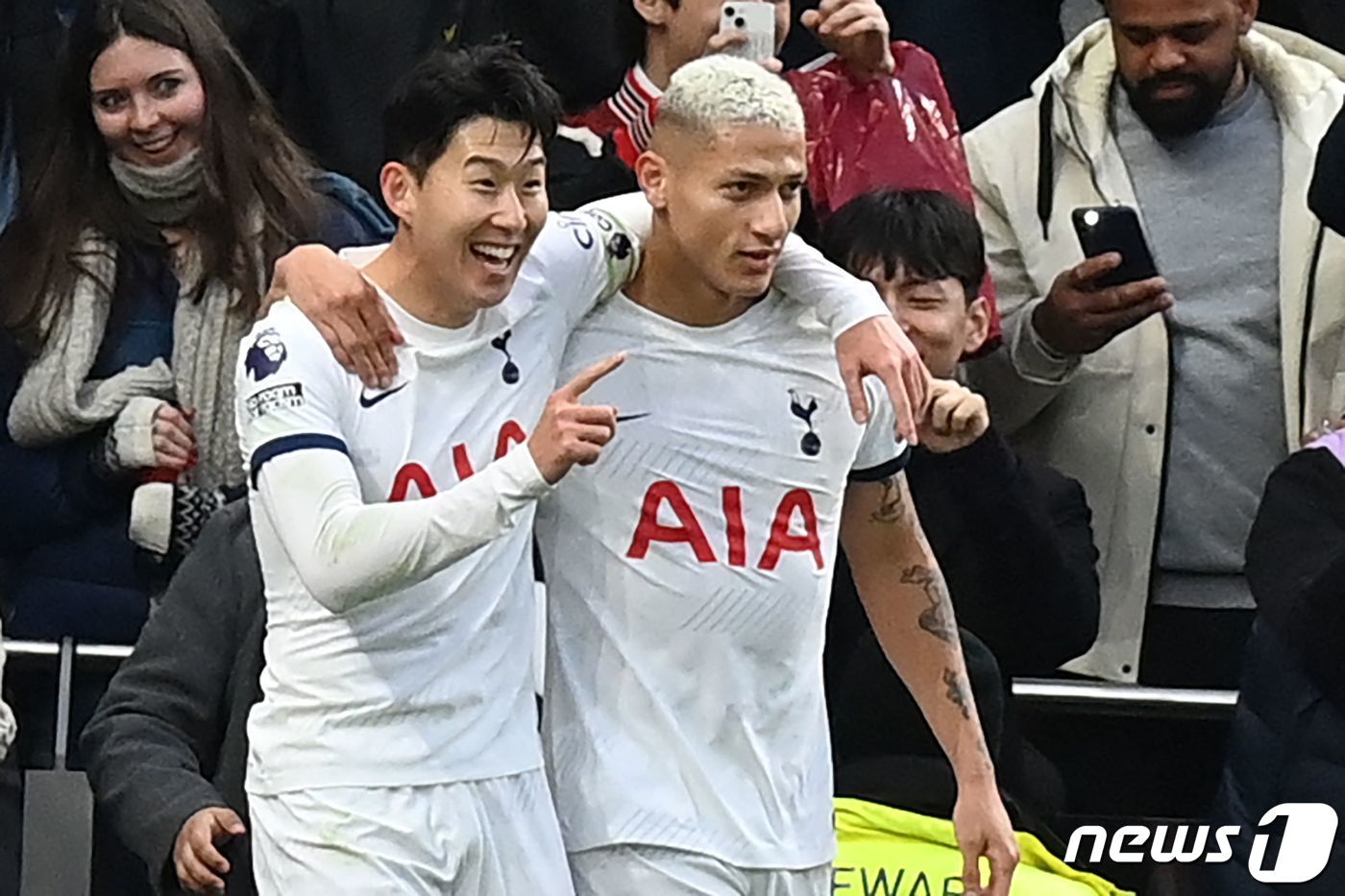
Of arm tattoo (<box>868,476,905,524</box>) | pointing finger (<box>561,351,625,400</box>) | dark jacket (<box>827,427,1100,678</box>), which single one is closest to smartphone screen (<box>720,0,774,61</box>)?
dark jacket (<box>827,427,1100,678</box>)

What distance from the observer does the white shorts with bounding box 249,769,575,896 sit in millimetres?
3281

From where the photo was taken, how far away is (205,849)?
3.58m

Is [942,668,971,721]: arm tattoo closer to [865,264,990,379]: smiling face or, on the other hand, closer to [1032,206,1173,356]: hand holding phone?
[865,264,990,379]: smiling face

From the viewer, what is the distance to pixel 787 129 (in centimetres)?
345

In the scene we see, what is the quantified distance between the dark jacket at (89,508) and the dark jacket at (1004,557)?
945mm

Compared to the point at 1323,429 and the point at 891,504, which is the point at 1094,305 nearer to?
the point at 1323,429

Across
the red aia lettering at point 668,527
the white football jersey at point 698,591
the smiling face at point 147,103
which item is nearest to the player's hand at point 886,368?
the white football jersey at point 698,591

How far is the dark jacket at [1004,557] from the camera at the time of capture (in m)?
4.18

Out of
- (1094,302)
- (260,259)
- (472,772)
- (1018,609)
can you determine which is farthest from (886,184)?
(472,772)

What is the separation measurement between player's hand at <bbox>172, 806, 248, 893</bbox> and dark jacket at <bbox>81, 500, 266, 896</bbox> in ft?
0.19

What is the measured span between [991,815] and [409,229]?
3.55 feet

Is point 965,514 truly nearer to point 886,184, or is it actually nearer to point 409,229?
point 886,184

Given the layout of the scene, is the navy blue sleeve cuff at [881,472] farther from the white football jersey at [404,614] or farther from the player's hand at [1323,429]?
the player's hand at [1323,429]

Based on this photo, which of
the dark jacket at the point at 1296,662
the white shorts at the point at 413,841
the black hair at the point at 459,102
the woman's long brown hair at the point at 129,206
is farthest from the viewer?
the woman's long brown hair at the point at 129,206
